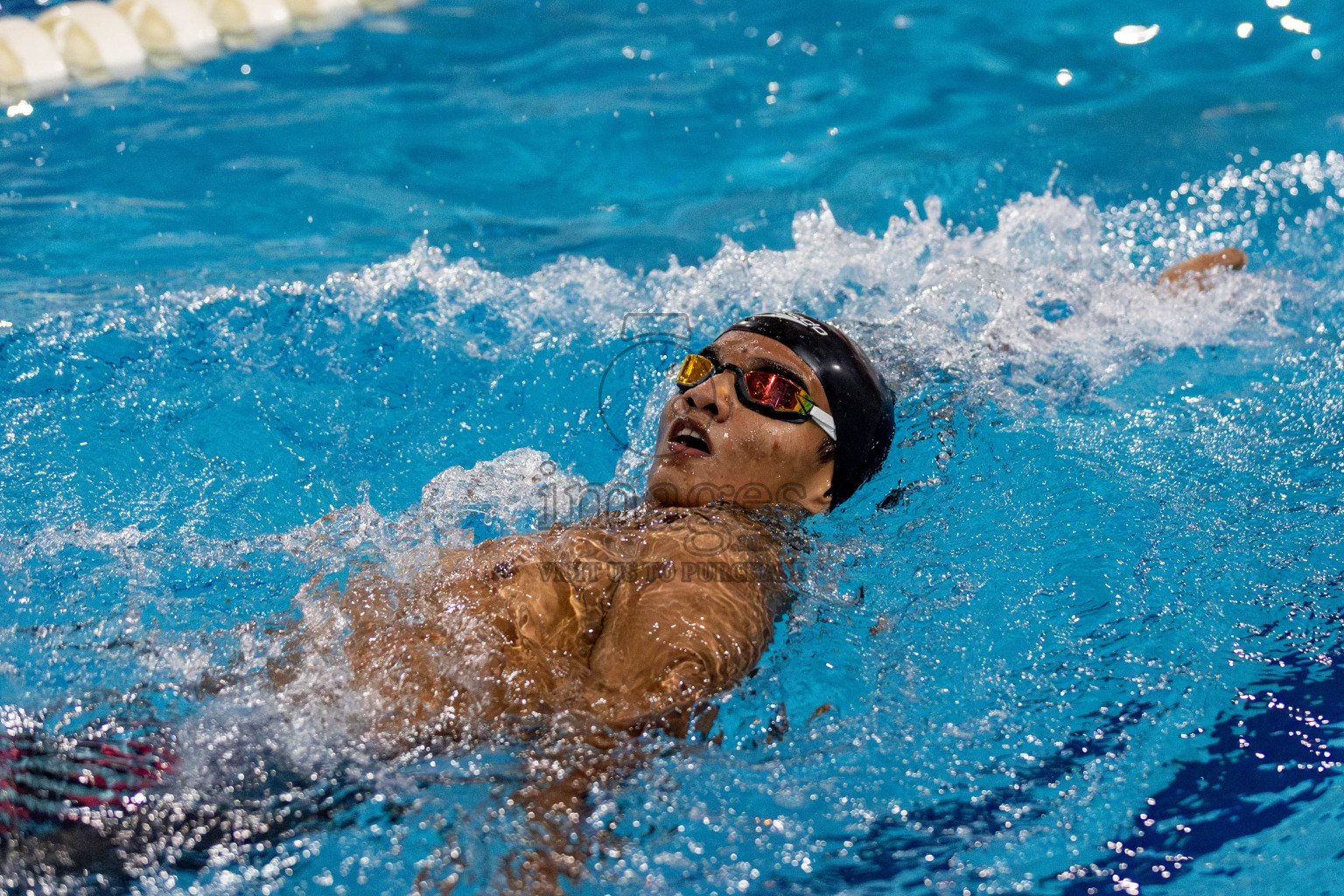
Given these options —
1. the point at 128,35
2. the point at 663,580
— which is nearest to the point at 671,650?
the point at 663,580

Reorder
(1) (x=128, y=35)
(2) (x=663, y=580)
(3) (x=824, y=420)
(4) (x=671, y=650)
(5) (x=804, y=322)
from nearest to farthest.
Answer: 1. (4) (x=671, y=650)
2. (2) (x=663, y=580)
3. (3) (x=824, y=420)
4. (5) (x=804, y=322)
5. (1) (x=128, y=35)

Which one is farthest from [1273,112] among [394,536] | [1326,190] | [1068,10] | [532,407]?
[394,536]

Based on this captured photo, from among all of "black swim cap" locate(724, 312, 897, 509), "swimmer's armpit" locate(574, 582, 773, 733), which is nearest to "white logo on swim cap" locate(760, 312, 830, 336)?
"black swim cap" locate(724, 312, 897, 509)

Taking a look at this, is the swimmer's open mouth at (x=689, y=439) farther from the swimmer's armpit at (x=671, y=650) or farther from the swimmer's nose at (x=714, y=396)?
the swimmer's armpit at (x=671, y=650)

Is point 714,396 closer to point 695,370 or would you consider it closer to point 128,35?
point 695,370

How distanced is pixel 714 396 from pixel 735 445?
16cm

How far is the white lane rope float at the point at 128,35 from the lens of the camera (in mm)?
6434

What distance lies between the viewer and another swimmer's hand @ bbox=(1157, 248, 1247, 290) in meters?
4.32

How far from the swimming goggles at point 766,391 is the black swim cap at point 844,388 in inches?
2.8

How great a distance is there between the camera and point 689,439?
9.35 feet

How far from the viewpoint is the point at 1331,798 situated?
2252 mm

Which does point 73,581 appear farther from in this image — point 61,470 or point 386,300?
point 386,300

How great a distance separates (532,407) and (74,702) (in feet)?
6.73

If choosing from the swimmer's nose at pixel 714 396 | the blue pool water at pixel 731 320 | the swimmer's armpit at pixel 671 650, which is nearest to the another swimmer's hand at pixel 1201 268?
the blue pool water at pixel 731 320
